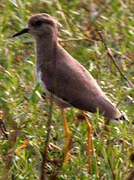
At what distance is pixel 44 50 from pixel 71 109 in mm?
665

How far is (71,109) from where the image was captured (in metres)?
5.59

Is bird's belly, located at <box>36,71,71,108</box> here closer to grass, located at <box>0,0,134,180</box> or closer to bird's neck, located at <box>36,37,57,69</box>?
grass, located at <box>0,0,134,180</box>

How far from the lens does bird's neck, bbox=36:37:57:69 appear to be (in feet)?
18.2

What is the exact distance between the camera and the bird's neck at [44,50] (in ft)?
18.2

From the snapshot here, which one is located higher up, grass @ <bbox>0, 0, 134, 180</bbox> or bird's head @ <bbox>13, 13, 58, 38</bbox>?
bird's head @ <bbox>13, 13, 58, 38</bbox>

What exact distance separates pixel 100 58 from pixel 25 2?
4.18 feet

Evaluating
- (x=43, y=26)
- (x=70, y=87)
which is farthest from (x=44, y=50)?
(x=70, y=87)

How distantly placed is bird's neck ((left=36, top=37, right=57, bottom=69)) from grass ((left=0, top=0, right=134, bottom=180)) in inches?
10.2

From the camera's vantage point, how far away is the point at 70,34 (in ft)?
21.9

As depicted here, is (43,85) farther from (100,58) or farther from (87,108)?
(100,58)

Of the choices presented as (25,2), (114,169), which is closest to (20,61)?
(25,2)

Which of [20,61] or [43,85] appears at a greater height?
[43,85]

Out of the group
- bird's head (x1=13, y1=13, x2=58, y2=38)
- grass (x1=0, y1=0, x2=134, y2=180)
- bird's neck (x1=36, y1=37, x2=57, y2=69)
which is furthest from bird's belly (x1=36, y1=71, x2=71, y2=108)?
bird's head (x1=13, y1=13, x2=58, y2=38)

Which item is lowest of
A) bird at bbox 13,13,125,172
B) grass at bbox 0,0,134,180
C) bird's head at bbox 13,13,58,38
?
grass at bbox 0,0,134,180
